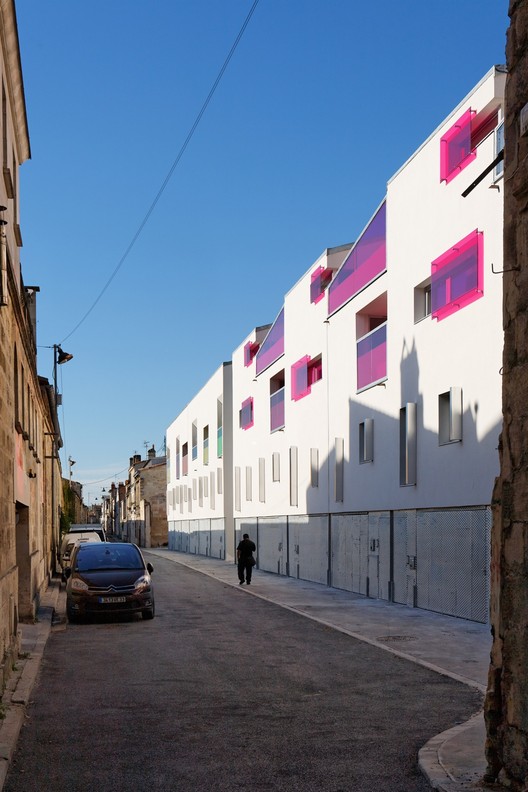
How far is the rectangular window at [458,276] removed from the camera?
694 inches

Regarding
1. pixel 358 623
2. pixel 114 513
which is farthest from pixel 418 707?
pixel 114 513

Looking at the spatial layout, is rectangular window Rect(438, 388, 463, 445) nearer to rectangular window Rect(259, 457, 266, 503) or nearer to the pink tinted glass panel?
the pink tinted glass panel

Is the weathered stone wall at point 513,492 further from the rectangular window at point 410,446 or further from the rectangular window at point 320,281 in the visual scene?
the rectangular window at point 320,281

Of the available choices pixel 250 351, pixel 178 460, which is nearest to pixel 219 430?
pixel 250 351

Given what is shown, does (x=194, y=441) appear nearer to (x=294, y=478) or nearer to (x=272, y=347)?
(x=272, y=347)

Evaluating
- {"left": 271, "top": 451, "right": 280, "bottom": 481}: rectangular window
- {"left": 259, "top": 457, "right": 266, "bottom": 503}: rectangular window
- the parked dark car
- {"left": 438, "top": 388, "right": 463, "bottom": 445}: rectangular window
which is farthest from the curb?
{"left": 259, "top": 457, "right": 266, "bottom": 503}: rectangular window

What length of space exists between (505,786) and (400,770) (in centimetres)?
117

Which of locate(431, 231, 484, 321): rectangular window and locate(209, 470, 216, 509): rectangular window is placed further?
locate(209, 470, 216, 509): rectangular window

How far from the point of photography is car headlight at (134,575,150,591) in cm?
1862

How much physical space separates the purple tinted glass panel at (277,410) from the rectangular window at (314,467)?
504cm

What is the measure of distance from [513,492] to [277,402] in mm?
29273

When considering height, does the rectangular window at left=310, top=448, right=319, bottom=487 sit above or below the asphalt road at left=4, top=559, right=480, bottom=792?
above

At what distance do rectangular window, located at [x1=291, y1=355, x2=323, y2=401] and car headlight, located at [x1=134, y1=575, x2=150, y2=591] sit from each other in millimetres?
12736

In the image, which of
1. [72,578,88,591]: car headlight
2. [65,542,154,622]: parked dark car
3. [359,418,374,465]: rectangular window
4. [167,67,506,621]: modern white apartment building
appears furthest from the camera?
[359,418,374,465]: rectangular window
